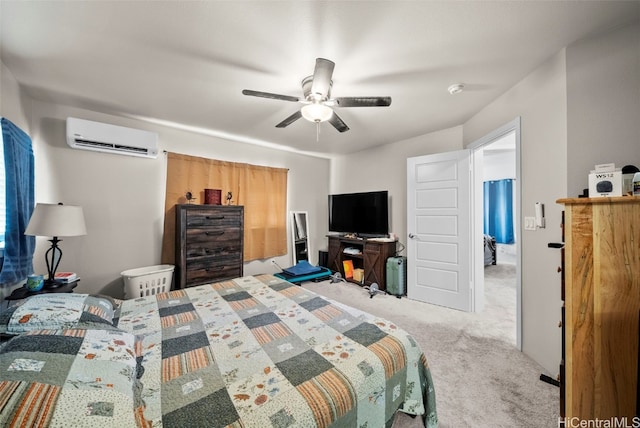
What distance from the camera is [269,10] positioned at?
140cm

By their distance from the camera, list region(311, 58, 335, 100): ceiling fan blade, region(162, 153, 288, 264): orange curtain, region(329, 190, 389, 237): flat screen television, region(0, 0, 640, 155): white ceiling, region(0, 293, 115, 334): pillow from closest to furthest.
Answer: region(0, 293, 115, 334): pillow < region(0, 0, 640, 155): white ceiling < region(311, 58, 335, 100): ceiling fan blade < region(162, 153, 288, 264): orange curtain < region(329, 190, 389, 237): flat screen television

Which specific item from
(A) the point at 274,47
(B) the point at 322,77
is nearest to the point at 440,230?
(B) the point at 322,77

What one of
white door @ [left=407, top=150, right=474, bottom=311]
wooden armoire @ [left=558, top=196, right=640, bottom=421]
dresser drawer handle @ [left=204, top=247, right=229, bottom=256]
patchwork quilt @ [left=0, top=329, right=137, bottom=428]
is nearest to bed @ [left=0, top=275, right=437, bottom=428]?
patchwork quilt @ [left=0, top=329, right=137, bottom=428]

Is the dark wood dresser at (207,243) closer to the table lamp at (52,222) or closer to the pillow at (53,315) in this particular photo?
the table lamp at (52,222)

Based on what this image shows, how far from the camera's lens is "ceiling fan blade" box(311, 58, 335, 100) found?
1.57m

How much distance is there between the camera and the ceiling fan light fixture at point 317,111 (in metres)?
1.91

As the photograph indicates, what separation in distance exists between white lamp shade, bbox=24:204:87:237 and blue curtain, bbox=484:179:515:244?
8067 mm

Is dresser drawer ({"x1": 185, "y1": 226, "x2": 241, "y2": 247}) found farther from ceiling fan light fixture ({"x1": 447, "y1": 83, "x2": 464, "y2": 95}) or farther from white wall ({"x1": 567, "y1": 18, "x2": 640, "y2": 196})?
white wall ({"x1": 567, "y1": 18, "x2": 640, "y2": 196})

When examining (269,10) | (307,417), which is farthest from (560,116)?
(307,417)

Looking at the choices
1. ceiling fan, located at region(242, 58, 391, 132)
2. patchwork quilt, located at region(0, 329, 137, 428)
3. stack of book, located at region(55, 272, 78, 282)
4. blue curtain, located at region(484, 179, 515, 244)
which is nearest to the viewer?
patchwork quilt, located at region(0, 329, 137, 428)

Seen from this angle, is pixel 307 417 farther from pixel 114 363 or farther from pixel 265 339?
pixel 114 363

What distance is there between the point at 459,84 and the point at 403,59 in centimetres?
75

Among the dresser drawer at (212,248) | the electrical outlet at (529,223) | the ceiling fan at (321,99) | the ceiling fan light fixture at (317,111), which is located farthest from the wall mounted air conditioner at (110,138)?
the electrical outlet at (529,223)

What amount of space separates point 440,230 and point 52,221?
4.08m
